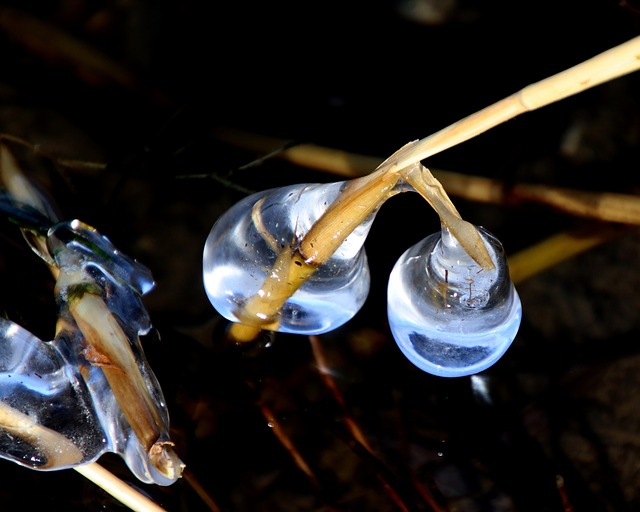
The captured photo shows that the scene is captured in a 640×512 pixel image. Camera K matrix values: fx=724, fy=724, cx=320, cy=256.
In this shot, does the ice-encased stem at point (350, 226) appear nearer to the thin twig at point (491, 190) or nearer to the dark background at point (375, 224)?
the dark background at point (375, 224)

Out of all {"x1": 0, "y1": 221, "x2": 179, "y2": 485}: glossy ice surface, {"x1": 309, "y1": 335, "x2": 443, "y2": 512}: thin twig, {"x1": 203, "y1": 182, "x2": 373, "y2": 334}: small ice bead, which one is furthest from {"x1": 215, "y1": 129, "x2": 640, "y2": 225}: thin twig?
{"x1": 0, "y1": 221, "x2": 179, "y2": 485}: glossy ice surface

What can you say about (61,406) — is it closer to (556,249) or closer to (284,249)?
(284,249)

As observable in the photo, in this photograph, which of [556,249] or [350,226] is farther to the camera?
[556,249]

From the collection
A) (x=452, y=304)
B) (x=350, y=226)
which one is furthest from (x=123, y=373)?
(x=452, y=304)

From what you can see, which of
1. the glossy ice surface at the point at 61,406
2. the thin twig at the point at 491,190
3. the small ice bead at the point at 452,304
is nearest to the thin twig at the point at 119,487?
the glossy ice surface at the point at 61,406

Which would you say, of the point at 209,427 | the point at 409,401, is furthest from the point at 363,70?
the point at 209,427

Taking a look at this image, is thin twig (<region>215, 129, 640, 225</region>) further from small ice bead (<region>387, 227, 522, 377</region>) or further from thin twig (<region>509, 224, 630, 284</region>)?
small ice bead (<region>387, 227, 522, 377</region>)
